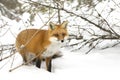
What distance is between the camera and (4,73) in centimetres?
546

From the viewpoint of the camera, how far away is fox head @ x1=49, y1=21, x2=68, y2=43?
5363 millimetres

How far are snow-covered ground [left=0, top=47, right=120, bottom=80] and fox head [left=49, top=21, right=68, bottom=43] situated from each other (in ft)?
1.84

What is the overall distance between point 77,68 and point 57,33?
78cm

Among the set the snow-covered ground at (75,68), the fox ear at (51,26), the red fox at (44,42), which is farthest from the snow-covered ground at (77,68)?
the fox ear at (51,26)

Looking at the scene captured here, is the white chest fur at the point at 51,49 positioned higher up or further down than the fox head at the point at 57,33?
further down

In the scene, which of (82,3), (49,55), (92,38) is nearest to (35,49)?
(49,55)

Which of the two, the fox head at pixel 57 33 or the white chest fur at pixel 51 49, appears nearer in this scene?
the fox head at pixel 57 33

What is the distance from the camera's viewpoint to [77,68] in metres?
5.86

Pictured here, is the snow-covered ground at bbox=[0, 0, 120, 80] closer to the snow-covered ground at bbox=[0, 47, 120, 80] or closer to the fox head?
the snow-covered ground at bbox=[0, 47, 120, 80]

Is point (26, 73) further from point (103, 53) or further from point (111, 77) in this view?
point (103, 53)

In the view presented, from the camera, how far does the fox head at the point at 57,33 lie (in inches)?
211

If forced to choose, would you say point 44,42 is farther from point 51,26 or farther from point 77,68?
point 77,68

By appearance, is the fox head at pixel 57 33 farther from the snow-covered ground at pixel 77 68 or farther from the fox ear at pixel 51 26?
the snow-covered ground at pixel 77 68

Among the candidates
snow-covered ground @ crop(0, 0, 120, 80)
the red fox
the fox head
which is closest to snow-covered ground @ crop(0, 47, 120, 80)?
snow-covered ground @ crop(0, 0, 120, 80)
